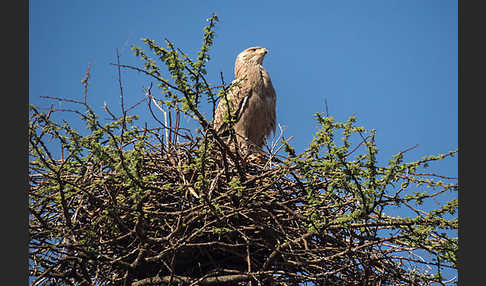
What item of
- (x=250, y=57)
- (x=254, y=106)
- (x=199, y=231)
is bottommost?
(x=199, y=231)

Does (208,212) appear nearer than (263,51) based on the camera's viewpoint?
Yes

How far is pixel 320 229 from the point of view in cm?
321

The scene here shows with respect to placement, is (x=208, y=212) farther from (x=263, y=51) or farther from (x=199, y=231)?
(x=263, y=51)

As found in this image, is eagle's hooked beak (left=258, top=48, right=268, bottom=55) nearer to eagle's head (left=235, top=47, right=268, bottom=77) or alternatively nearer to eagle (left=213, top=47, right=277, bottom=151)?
eagle's head (left=235, top=47, right=268, bottom=77)

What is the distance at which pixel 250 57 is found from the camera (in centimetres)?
689

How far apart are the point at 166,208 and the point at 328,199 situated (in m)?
1.19

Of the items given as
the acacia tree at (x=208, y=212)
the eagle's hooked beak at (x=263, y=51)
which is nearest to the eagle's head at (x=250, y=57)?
the eagle's hooked beak at (x=263, y=51)

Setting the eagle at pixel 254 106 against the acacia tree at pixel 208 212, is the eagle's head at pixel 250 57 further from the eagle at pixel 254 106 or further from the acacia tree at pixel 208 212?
the acacia tree at pixel 208 212

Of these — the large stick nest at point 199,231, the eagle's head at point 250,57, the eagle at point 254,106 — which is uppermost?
the eagle's head at point 250,57

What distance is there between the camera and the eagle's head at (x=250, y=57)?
6.82 meters

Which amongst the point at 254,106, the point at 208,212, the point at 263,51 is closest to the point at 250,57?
the point at 263,51

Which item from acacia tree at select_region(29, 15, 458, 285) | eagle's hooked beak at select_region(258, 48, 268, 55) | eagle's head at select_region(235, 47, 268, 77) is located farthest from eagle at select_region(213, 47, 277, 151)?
acacia tree at select_region(29, 15, 458, 285)

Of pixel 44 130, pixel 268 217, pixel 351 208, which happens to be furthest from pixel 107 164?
pixel 351 208

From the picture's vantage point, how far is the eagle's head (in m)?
6.82
